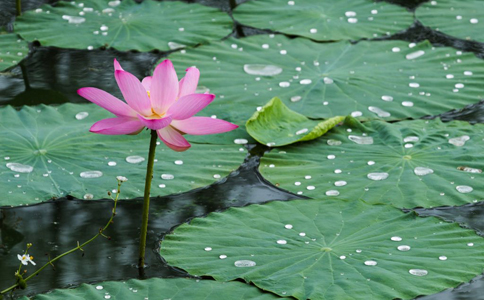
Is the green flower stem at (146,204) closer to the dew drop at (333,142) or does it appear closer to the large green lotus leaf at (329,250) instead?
the large green lotus leaf at (329,250)

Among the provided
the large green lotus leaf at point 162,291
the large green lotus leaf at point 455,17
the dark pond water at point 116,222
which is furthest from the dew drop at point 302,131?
the large green lotus leaf at point 455,17

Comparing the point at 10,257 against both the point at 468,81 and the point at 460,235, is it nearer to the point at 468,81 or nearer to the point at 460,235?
the point at 460,235

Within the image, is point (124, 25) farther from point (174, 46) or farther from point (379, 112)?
point (379, 112)

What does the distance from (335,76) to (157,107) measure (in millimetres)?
1402

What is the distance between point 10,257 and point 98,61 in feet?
4.94

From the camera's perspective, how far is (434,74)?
3.06 m

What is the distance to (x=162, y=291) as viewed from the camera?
5.69 ft

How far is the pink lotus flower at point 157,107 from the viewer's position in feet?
5.57

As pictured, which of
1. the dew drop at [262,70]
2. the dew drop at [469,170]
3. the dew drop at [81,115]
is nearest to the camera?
the dew drop at [469,170]

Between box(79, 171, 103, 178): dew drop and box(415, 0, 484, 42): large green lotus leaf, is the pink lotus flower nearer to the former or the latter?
A: box(79, 171, 103, 178): dew drop

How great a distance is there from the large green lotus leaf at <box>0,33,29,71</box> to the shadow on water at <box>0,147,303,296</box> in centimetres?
121

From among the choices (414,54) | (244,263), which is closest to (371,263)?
(244,263)

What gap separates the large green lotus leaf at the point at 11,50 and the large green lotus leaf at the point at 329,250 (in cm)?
158

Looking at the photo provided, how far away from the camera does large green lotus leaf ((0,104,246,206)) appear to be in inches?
89.8
